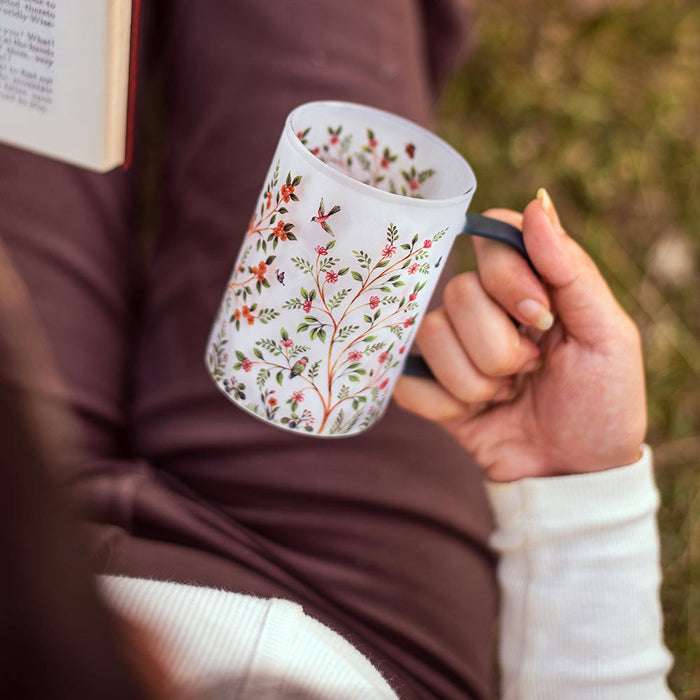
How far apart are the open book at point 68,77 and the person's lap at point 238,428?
0.18 meters

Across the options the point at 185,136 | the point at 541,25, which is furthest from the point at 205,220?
the point at 541,25

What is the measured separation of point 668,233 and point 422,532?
89 cm

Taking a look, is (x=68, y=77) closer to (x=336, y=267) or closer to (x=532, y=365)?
(x=336, y=267)

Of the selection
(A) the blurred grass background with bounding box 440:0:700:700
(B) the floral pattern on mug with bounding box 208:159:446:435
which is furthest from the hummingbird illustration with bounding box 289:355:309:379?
(A) the blurred grass background with bounding box 440:0:700:700

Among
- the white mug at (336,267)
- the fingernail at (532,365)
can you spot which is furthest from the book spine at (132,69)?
the fingernail at (532,365)

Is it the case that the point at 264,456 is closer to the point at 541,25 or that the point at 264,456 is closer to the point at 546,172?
the point at 546,172

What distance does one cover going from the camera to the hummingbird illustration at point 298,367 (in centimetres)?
46

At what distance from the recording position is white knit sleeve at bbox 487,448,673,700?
58 centimetres

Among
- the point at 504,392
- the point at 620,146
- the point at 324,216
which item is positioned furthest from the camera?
the point at 620,146

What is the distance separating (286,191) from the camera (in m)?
0.42

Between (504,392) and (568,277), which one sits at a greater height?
(568,277)

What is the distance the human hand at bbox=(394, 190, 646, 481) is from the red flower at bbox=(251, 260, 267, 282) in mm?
164

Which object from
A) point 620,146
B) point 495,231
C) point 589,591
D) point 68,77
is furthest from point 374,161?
point 620,146

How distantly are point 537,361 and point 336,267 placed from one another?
0.25 metres
